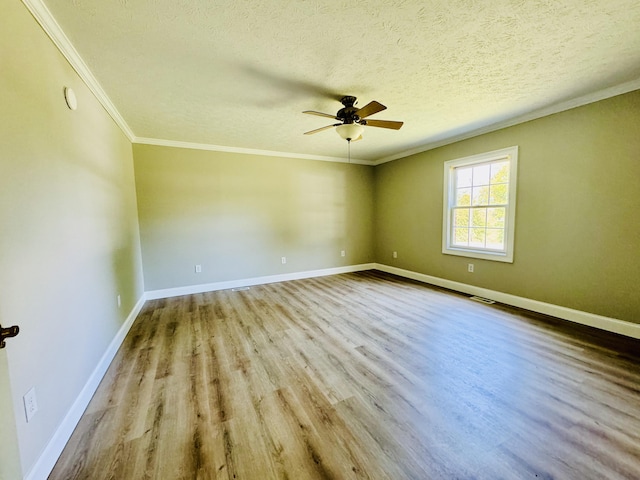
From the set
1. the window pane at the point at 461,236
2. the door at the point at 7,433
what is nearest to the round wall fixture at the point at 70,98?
the door at the point at 7,433

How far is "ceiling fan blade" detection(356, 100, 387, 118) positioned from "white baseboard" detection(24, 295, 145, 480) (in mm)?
3011

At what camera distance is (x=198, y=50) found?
1844 mm

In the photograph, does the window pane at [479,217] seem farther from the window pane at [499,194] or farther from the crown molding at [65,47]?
the crown molding at [65,47]

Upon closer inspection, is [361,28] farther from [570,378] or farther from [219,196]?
[219,196]

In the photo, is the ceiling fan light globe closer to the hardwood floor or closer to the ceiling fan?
the ceiling fan

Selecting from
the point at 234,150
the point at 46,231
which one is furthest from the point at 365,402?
the point at 234,150

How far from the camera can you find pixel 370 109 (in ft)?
7.60

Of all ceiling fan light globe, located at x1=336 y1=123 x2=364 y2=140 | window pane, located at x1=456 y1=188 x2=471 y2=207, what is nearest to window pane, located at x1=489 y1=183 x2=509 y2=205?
window pane, located at x1=456 y1=188 x2=471 y2=207

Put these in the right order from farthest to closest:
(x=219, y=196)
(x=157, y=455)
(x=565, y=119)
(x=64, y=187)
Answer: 1. (x=219, y=196)
2. (x=565, y=119)
3. (x=64, y=187)
4. (x=157, y=455)

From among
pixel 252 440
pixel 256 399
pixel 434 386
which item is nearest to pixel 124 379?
pixel 256 399

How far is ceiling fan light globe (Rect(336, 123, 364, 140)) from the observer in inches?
102

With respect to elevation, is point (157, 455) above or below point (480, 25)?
below

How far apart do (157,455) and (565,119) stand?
15.5ft

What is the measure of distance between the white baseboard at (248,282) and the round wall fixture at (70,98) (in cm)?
297
